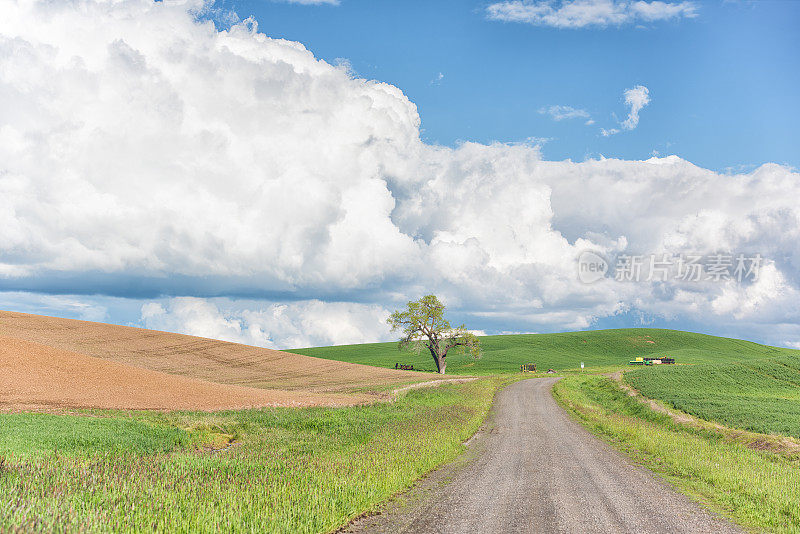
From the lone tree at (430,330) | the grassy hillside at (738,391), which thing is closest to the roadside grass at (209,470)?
the grassy hillside at (738,391)

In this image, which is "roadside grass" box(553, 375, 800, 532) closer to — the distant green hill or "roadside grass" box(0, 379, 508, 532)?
"roadside grass" box(0, 379, 508, 532)

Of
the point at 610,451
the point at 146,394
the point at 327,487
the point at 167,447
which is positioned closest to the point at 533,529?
the point at 327,487

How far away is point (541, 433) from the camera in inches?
975

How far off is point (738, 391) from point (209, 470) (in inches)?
2366

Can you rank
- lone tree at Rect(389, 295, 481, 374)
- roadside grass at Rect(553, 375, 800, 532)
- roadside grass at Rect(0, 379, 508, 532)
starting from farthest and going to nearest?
lone tree at Rect(389, 295, 481, 374)
roadside grass at Rect(553, 375, 800, 532)
roadside grass at Rect(0, 379, 508, 532)

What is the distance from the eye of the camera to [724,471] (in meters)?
15.9

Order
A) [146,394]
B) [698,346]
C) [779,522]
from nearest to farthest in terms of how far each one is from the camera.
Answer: [779,522] → [146,394] → [698,346]

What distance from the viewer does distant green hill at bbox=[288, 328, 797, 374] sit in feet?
355

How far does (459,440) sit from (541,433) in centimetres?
584

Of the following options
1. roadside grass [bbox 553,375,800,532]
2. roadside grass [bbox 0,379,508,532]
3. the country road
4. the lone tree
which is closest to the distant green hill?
the lone tree

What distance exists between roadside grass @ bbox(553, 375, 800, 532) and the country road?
2.70 feet

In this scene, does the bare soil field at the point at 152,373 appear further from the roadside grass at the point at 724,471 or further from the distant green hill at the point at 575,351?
the distant green hill at the point at 575,351

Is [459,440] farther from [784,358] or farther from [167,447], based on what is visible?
[784,358]

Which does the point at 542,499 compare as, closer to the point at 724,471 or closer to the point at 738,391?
the point at 724,471
